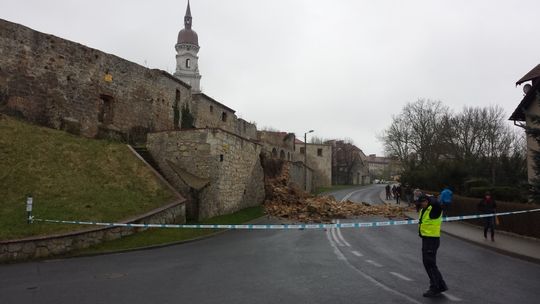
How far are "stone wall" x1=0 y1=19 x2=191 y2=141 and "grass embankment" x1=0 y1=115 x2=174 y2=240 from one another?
3455mm

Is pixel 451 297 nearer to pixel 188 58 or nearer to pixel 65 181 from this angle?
pixel 65 181

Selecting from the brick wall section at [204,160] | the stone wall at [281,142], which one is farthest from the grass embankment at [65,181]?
the stone wall at [281,142]

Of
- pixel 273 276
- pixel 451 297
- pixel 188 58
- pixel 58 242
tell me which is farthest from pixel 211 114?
pixel 188 58

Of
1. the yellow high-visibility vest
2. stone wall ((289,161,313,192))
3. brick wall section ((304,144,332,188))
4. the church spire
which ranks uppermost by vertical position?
the church spire

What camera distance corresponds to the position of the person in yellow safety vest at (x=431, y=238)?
7.22 meters

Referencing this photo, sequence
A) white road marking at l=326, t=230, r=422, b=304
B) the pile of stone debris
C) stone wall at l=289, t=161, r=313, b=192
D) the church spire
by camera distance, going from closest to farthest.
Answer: white road marking at l=326, t=230, r=422, b=304, the pile of stone debris, stone wall at l=289, t=161, r=313, b=192, the church spire

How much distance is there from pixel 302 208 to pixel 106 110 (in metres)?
14.1

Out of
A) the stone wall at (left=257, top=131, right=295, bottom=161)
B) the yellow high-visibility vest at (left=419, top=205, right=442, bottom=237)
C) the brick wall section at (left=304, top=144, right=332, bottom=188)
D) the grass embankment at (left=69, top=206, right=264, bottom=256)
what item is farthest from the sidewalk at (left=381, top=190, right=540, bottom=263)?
the brick wall section at (left=304, top=144, right=332, bottom=188)

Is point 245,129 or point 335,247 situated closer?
point 335,247

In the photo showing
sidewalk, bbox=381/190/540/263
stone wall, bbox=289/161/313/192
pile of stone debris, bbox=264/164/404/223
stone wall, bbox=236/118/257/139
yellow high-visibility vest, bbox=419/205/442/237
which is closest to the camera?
yellow high-visibility vest, bbox=419/205/442/237

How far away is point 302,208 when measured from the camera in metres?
26.9

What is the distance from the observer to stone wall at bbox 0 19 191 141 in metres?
21.6

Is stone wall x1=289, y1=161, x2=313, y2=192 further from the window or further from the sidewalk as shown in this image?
the sidewalk

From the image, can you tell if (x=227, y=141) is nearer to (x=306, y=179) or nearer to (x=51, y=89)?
(x=51, y=89)
